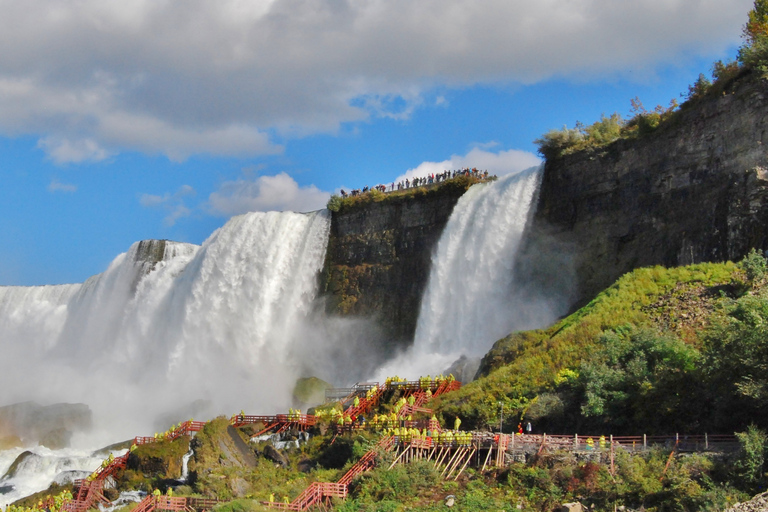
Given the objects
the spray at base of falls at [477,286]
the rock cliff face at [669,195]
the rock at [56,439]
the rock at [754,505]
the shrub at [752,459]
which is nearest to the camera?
the rock at [754,505]

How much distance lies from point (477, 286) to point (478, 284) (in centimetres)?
12

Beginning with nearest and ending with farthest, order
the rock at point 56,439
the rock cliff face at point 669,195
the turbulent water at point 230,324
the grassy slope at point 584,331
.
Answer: the grassy slope at point 584,331 → the rock cliff face at point 669,195 → the turbulent water at point 230,324 → the rock at point 56,439

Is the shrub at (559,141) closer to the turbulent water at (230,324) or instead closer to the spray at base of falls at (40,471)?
the turbulent water at (230,324)

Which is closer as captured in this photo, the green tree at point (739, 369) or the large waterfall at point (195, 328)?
the green tree at point (739, 369)

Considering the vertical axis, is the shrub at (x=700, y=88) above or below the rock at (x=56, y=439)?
above

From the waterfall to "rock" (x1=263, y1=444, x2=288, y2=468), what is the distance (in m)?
10.5

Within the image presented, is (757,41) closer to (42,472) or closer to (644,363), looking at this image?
(644,363)

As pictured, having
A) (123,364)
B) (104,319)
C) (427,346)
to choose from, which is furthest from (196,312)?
(427,346)

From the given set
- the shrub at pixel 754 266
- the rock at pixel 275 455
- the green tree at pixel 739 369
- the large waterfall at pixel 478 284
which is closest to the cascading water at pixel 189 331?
the large waterfall at pixel 478 284

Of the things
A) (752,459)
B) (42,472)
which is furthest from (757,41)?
(42,472)

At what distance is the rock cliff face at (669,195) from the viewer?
33031 mm

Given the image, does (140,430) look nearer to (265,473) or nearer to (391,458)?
(265,473)

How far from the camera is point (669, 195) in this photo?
3647cm

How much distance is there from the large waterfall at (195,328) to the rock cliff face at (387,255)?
6.01 ft
